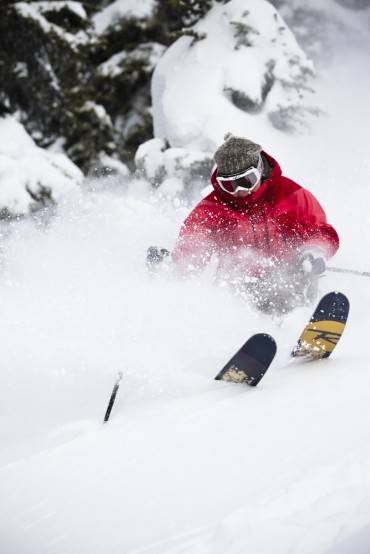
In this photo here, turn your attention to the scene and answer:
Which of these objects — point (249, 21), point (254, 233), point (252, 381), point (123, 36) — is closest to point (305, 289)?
point (254, 233)

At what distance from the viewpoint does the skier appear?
3615 millimetres

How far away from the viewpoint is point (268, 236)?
3.73 metres

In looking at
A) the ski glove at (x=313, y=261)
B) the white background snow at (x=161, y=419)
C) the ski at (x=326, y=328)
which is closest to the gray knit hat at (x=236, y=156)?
the ski glove at (x=313, y=261)

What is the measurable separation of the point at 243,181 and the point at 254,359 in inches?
58.2

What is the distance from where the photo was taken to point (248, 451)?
5.62ft

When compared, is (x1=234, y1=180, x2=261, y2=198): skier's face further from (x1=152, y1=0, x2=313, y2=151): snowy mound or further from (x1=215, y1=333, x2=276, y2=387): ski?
(x1=152, y1=0, x2=313, y2=151): snowy mound

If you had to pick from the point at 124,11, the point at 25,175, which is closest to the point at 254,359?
the point at 25,175

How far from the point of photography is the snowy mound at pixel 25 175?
630 centimetres

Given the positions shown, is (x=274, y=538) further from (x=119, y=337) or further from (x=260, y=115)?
(x=260, y=115)

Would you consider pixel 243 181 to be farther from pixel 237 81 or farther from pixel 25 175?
pixel 237 81

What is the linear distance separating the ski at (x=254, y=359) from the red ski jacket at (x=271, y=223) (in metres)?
1.37

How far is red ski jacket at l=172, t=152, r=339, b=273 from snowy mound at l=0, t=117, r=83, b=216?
135 inches

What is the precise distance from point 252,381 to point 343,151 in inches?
367

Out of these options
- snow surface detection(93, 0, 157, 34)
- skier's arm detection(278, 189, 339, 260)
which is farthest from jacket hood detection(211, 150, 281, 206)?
snow surface detection(93, 0, 157, 34)
